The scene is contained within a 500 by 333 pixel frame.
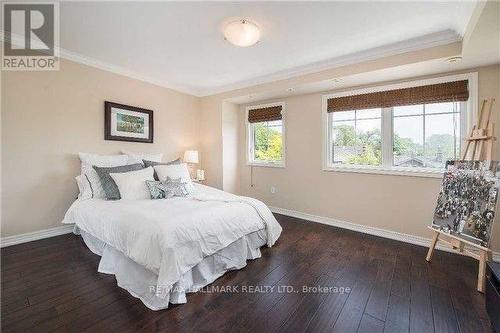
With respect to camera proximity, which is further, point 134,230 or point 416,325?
point 134,230

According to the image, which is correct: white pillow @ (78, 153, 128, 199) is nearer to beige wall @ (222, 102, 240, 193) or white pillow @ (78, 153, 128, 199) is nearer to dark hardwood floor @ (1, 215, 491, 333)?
dark hardwood floor @ (1, 215, 491, 333)

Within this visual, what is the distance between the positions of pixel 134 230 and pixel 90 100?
7.72 feet

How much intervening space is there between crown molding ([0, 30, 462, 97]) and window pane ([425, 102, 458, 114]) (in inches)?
29.9

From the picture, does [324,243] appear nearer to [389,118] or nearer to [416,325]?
[416,325]

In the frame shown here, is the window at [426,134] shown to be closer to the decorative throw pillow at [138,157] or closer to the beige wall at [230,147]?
the beige wall at [230,147]

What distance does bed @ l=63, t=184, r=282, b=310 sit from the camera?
1686 mm

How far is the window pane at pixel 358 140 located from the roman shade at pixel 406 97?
0.15 m

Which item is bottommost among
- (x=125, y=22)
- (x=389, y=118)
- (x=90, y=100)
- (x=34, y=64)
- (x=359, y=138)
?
(x=359, y=138)

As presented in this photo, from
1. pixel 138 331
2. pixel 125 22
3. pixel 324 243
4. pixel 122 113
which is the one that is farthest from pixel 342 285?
pixel 122 113

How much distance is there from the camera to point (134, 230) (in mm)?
1860

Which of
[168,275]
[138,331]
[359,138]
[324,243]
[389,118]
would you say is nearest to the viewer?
[138,331]

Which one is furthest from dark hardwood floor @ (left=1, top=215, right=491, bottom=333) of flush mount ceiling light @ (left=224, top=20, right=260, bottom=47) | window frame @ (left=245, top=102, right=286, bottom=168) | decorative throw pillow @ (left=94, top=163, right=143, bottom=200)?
flush mount ceiling light @ (left=224, top=20, right=260, bottom=47)

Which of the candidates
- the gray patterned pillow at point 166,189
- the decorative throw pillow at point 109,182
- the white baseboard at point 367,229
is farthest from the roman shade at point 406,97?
the decorative throw pillow at point 109,182

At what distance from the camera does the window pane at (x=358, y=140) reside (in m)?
3.28
